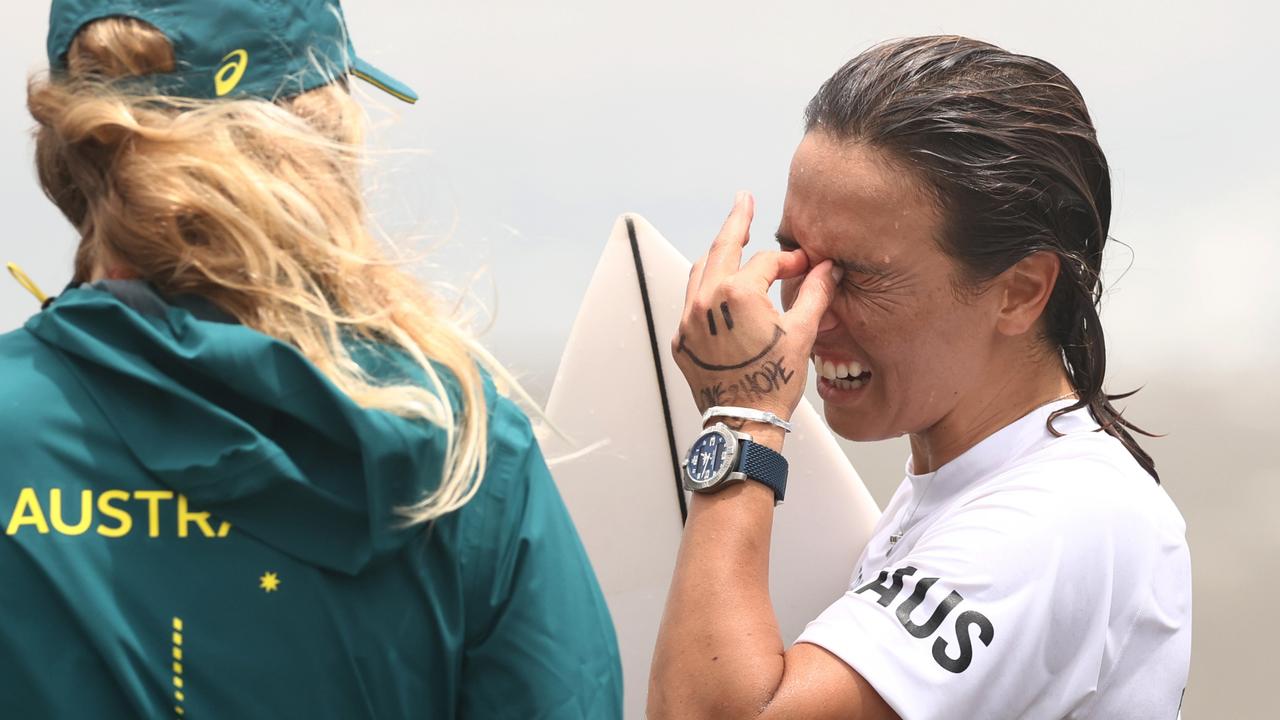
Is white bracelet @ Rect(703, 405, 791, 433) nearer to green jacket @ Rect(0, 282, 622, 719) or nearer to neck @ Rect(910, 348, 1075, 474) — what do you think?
neck @ Rect(910, 348, 1075, 474)

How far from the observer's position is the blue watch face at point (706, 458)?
1661 mm

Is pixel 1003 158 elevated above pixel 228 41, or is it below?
below

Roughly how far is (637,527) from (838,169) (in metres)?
0.98

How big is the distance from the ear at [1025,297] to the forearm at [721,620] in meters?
0.47

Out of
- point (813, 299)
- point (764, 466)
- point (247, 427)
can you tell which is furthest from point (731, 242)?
point (247, 427)

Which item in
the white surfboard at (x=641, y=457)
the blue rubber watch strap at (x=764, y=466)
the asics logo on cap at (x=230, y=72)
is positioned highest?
the asics logo on cap at (x=230, y=72)

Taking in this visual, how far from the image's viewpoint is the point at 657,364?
8.37 ft

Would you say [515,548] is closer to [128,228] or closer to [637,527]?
[128,228]

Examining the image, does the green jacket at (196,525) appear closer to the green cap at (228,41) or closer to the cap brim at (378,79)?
the green cap at (228,41)

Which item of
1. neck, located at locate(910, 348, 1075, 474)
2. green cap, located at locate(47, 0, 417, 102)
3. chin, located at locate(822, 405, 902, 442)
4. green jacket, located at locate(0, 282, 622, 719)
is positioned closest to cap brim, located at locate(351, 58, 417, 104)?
green cap, located at locate(47, 0, 417, 102)

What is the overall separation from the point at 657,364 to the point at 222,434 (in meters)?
1.64

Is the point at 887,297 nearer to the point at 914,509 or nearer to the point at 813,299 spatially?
the point at 813,299

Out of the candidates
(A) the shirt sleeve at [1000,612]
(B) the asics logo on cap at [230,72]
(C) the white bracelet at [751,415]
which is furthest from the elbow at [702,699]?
(B) the asics logo on cap at [230,72]

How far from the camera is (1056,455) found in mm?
1699
